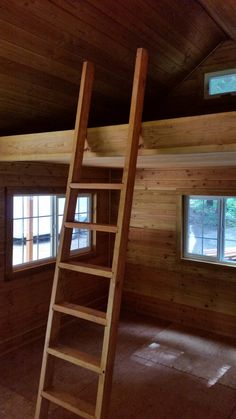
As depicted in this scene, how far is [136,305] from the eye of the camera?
199 inches

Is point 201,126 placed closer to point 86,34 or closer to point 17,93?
point 86,34

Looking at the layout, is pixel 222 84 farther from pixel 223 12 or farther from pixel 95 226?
pixel 95 226

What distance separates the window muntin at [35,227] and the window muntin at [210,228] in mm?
1631

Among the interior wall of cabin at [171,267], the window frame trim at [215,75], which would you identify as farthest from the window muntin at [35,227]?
the window frame trim at [215,75]

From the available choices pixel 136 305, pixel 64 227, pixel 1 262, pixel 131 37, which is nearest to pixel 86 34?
pixel 131 37

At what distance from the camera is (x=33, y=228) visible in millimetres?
4102

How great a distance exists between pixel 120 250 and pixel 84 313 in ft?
1.44

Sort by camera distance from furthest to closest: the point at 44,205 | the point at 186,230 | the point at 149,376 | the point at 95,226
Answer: the point at 186,230 → the point at 44,205 → the point at 149,376 → the point at 95,226

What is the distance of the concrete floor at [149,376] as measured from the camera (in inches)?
112

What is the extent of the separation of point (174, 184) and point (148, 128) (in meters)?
2.43

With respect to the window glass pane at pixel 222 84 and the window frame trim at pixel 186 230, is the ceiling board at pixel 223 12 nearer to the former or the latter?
the window glass pane at pixel 222 84

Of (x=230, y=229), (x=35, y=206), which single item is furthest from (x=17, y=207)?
(x=230, y=229)

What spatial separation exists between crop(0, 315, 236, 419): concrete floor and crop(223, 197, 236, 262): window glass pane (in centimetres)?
105

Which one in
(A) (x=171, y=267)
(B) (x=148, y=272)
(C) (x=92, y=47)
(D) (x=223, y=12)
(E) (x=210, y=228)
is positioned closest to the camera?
(C) (x=92, y=47)
